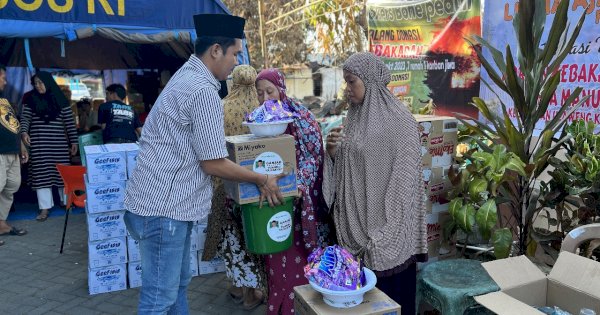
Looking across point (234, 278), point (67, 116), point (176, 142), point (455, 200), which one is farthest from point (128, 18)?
point (455, 200)

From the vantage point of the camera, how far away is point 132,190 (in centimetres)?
242

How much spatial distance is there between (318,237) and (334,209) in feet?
1.20

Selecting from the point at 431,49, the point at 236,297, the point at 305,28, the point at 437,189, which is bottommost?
the point at 236,297

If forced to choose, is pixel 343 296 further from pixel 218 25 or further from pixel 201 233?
pixel 201 233

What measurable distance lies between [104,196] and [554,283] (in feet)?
11.4

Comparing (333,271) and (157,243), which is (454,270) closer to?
(333,271)

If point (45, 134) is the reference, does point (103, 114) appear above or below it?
above

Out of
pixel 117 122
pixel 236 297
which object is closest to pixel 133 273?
pixel 236 297

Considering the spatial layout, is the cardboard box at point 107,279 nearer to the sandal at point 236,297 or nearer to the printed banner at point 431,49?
the sandal at point 236,297

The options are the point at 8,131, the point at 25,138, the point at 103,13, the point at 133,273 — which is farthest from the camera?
the point at 25,138

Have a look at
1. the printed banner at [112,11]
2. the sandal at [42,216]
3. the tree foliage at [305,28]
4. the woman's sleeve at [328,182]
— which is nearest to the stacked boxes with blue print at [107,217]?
the woman's sleeve at [328,182]

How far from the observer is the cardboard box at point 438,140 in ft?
10.0

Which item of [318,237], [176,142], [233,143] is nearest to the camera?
[176,142]

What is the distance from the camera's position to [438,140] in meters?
3.14
